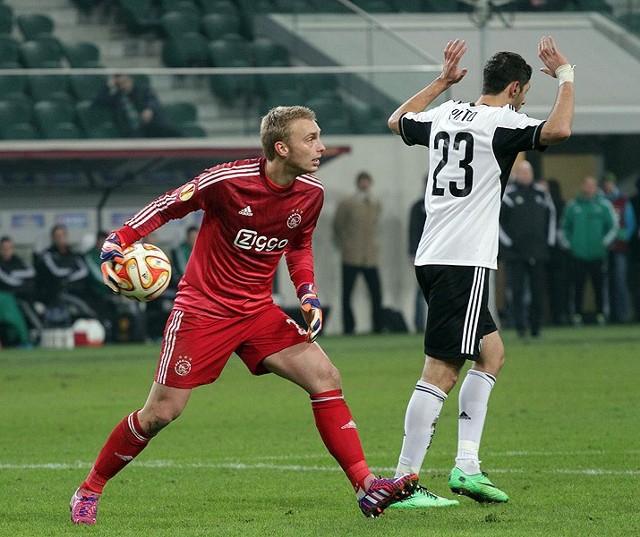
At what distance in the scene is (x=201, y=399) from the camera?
43.3ft

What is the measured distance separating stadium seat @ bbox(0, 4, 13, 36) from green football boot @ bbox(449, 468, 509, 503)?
1815cm

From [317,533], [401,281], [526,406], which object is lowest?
[401,281]

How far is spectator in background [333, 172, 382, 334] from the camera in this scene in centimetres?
2197

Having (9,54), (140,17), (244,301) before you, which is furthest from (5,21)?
(244,301)

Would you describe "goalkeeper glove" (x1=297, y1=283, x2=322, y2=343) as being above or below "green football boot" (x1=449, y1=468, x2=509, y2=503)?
above

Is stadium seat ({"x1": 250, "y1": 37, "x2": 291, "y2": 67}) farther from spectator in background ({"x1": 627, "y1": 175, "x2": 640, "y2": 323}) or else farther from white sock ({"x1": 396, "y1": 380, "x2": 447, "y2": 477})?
white sock ({"x1": 396, "y1": 380, "x2": 447, "y2": 477})

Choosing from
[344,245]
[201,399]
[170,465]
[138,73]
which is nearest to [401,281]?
[344,245]

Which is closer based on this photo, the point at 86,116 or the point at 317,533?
the point at 317,533

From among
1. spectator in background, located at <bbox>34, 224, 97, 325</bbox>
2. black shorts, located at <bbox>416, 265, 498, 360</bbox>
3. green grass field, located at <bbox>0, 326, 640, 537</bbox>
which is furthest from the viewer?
spectator in background, located at <bbox>34, 224, 97, 325</bbox>

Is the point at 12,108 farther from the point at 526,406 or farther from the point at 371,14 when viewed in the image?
the point at 526,406

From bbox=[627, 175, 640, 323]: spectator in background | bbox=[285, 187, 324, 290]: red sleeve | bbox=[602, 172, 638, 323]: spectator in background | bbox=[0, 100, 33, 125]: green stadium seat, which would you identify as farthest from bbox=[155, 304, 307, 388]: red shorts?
bbox=[627, 175, 640, 323]: spectator in background

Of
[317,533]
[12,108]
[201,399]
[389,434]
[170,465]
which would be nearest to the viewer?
[317,533]

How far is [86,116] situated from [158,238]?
81.0 inches

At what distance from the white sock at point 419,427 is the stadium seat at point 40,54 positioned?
Result: 1718 cm
